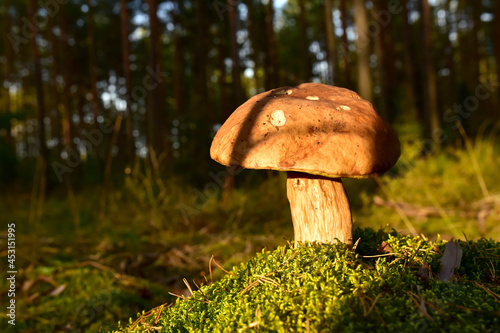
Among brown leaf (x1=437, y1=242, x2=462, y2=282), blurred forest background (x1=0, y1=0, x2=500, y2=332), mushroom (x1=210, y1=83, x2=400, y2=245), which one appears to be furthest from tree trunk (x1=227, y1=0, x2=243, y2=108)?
brown leaf (x1=437, y1=242, x2=462, y2=282)

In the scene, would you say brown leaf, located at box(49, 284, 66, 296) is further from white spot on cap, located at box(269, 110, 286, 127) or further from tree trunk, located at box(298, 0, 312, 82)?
tree trunk, located at box(298, 0, 312, 82)

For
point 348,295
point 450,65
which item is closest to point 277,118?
point 348,295

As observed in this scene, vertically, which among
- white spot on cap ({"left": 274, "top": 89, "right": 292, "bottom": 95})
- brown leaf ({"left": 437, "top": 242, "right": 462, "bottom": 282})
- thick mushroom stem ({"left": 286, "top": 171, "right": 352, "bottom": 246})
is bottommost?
brown leaf ({"left": 437, "top": 242, "right": 462, "bottom": 282})

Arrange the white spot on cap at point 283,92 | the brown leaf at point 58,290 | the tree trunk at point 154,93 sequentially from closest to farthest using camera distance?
the white spot on cap at point 283,92
the brown leaf at point 58,290
the tree trunk at point 154,93

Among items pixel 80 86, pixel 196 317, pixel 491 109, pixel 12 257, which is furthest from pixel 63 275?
pixel 80 86

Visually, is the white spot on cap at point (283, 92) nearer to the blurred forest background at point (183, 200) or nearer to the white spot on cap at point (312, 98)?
the white spot on cap at point (312, 98)

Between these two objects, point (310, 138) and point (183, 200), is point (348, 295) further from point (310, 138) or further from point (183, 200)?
point (183, 200)

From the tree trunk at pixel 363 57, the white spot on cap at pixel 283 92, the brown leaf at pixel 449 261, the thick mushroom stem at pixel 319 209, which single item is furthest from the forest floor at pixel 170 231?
the tree trunk at pixel 363 57
